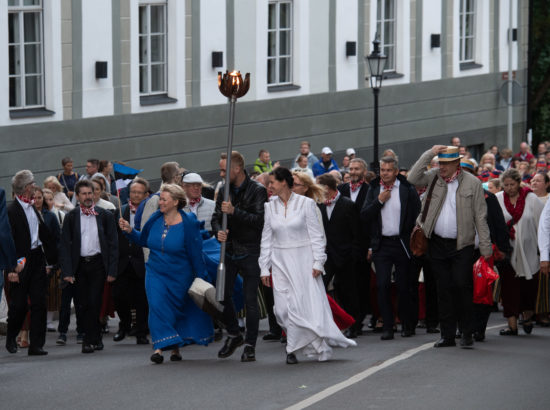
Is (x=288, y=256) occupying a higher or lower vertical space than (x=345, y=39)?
lower

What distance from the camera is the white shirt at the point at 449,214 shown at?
12312 millimetres

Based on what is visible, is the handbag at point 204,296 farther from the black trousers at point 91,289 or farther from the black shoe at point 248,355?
the black trousers at point 91,289

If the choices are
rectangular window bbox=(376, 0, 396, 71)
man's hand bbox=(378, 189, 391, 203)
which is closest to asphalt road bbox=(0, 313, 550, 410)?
man's hand bbox=(378, 189, 391, 203)

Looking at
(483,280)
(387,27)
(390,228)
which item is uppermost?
(387,27)

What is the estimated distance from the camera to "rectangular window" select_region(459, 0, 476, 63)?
3444cm

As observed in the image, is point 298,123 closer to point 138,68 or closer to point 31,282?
point 138,68

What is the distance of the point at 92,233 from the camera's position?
12977 mm

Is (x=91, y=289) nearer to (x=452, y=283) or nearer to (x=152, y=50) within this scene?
(x=452, y=283)

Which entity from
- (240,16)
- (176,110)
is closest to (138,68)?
(176,110)

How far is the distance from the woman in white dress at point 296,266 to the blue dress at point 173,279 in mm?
682

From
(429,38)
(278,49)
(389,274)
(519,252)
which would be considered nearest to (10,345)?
(389,274)

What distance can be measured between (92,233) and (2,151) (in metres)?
8.16

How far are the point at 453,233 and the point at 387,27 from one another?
19.8 m

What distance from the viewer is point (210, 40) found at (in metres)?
25.1
